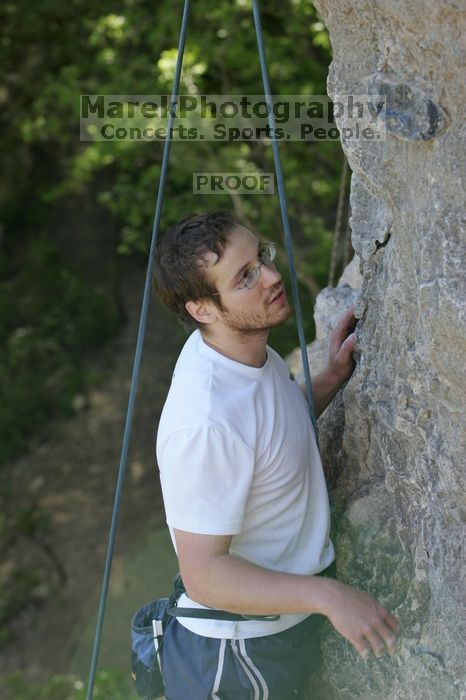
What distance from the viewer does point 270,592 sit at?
1.89 m

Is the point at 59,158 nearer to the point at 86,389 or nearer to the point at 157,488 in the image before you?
the point at 86,389

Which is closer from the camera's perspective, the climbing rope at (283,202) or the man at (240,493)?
the man at (240,493)

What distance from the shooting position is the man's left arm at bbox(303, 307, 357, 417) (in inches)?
A: 94.4

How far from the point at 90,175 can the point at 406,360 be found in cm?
635

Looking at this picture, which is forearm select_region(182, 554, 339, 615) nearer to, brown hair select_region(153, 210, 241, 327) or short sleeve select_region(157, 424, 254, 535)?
short sleeve select_region(157, 424, 254, 535)

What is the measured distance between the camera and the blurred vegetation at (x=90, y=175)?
241 inches

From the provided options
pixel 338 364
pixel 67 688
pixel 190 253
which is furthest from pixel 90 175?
pixel 190 253

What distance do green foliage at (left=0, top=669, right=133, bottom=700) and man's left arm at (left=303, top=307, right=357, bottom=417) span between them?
295cm

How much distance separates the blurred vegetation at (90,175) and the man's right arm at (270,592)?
10.7 feet

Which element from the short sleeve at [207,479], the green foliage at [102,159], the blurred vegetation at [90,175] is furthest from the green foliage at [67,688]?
the short sleeve at [207,479]

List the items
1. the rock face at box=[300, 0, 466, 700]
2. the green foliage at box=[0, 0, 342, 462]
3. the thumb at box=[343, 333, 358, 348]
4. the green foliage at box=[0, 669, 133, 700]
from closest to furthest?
the rock face at box=[300, 0, 466, 700] → the thumb at box=[343, 333, 358, 348] → the green foliage at box=[0, 669, 133, 700] → the green foliage at box=[0, 0, 342, 462]

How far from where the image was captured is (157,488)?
7562 mm

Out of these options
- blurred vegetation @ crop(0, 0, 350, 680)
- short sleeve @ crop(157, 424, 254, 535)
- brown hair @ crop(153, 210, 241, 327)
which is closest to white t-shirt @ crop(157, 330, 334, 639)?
short sleeve @ crop(157, 424, 254, 535)

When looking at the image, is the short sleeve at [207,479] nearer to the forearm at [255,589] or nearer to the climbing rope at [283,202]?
the forearm at [255,589]
